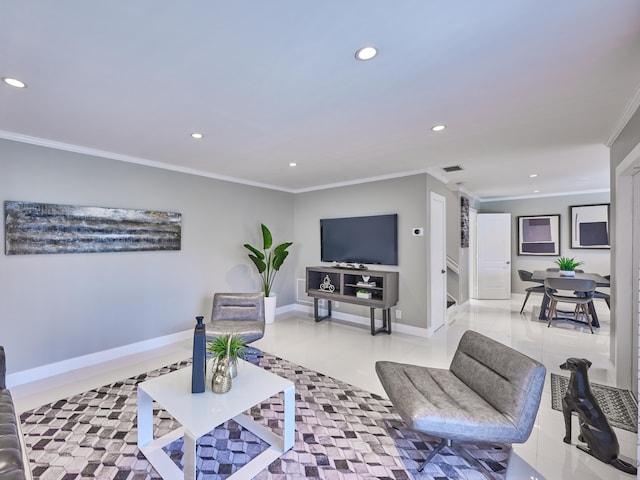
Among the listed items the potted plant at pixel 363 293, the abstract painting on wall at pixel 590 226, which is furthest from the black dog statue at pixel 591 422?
the abstract painting on wall at pixel 590 226

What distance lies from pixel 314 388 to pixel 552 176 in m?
5.01

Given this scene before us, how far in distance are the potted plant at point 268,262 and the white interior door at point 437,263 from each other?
2276 mm

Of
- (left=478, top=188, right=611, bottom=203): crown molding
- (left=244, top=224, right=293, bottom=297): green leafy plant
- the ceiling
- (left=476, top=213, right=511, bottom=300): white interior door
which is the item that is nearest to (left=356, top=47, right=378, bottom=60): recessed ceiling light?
the ceiling

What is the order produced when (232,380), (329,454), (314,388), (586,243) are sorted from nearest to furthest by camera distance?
(329,454), (232,380), (314,388), (586,243)

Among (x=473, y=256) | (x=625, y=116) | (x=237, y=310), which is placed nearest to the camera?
(x=625, y=116)

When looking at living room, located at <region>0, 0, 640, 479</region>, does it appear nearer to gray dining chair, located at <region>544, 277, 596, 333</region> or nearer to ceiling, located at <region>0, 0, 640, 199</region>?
ceiling, located at <region>0, 0, 640, 199</region>

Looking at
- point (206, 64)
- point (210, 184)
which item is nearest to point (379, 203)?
point (210, 184)

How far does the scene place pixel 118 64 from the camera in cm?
168

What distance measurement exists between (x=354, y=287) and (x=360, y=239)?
79 centimetres

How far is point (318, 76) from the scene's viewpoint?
1.80m

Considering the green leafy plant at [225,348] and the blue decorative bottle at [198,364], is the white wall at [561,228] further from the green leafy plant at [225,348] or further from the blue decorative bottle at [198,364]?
the blue decorative bottle at [198,364]

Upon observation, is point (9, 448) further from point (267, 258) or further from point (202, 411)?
point (267, 258)

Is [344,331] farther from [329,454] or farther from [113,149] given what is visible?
[113,149]

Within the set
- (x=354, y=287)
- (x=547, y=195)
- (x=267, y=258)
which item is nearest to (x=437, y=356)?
(x=354, y=287)
